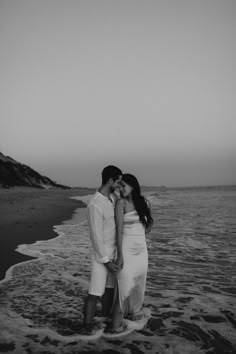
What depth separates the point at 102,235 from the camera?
4.42m

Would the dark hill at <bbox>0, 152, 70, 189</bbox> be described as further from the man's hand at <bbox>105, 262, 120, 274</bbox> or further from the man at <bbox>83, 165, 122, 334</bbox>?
the man's hand at <bbox>105, 262, 120, 274</bbox>

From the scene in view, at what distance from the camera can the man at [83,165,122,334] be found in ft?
14.3

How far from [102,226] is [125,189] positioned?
64 cm

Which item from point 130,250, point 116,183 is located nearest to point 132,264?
point 130,250

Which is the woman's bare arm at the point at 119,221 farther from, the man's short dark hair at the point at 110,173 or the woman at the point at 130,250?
the man's short dark hair at the point at 110,173

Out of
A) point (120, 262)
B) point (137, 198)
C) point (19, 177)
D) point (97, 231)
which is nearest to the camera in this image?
point (97, 231)

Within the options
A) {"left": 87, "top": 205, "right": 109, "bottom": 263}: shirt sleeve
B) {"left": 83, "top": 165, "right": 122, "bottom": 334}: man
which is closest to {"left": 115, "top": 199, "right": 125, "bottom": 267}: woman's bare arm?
{"left": 83, "top": 165, "right": 122, "bottom": 334}: man

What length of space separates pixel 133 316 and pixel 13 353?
5.89 ft

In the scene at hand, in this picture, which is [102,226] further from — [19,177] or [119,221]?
[19,177]

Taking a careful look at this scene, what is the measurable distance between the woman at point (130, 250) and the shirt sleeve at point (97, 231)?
9.1 inches

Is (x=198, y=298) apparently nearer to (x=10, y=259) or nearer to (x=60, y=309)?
(x=60, y=309)

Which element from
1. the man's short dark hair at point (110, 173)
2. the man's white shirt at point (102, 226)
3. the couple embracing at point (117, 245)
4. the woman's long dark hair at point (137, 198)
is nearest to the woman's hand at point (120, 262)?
the couple embracing at point (117, 245)

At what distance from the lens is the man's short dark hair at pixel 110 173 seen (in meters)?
4.39

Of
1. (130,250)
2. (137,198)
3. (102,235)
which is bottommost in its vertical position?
(130,250)
